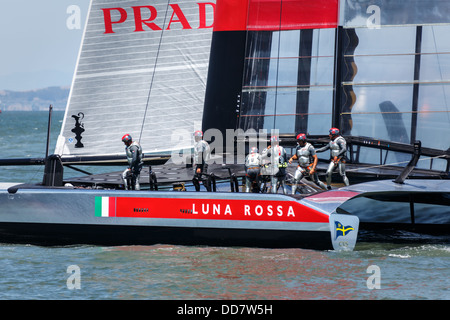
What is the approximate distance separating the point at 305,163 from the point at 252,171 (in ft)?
3.28

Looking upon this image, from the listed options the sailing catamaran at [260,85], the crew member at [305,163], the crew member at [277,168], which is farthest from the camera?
the sailing catamaran at [260,85]

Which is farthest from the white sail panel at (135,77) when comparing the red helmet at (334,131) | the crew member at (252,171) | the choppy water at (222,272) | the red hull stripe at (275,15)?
the choppy water at (222,272)

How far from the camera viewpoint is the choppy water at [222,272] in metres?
11.3

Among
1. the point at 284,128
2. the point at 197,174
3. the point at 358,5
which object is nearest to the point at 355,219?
the point at 197,174

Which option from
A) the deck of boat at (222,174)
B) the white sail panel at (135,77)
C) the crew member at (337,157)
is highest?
the white sail panel at (135,77)

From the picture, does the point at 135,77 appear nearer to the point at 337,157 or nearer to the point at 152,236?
the point at 152,236

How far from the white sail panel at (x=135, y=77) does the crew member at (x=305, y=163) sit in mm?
2971

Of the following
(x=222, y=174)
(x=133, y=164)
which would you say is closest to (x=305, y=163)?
(x=222, y=174)

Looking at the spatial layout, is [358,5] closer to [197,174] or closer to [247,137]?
[247,137]

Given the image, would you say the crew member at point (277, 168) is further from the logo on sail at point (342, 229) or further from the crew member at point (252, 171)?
the logo on sail at point (342, 229)

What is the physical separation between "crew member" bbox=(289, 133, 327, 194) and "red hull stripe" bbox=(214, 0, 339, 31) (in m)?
3.00

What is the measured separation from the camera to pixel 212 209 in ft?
43.3

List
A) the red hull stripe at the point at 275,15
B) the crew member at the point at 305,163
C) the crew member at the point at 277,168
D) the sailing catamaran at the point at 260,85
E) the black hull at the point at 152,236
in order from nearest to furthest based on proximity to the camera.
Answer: the black hull at the point at 152,236 → the crew member at the point at 277,168 → the crew member at the point at 305,163 → the sailing catamaran at the point at 260,85 → the red hull stripe at the point at 275,15
